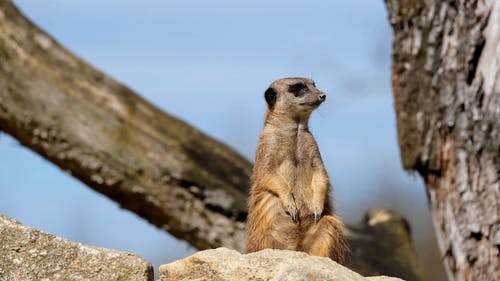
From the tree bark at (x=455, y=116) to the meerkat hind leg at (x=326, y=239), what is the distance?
1.94 meters

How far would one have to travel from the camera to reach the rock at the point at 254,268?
396 centimetres

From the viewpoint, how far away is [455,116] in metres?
7.16

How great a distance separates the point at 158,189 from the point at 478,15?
9.12 ft

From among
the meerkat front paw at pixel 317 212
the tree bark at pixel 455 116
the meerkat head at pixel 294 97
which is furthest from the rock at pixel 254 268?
the tree bark at pixel 455 116

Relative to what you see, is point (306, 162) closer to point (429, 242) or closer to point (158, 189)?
point (158, 189)

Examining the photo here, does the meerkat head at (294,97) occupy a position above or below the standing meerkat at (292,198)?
above

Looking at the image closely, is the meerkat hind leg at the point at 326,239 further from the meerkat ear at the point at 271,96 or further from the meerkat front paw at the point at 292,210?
the meerkat ear at the point at 271,96

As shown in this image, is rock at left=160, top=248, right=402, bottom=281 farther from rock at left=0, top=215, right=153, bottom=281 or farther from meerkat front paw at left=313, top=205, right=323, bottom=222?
meerkat front paw at left=313, top=205, right=323, bottom=222

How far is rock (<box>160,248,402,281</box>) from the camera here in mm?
3959

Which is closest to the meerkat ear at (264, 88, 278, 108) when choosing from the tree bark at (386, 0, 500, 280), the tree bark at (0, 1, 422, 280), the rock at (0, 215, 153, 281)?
the tree bark at (386, 0, 500, 280)

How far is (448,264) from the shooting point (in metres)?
7.36

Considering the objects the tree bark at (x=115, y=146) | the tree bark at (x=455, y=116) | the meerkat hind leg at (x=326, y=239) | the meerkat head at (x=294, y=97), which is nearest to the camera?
the meerkat hind leg at (x=326, y=239)

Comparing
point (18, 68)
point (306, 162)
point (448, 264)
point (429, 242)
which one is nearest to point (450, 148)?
point (448, 264)

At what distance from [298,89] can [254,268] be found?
2.09 m
